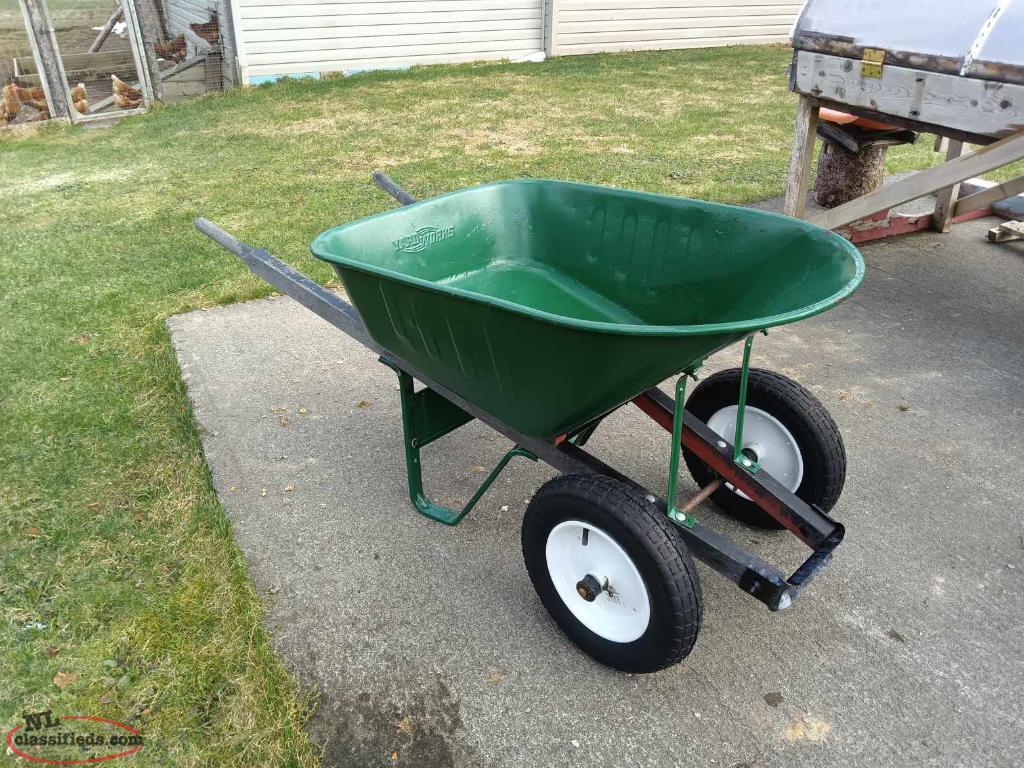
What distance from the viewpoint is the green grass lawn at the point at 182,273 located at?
2127mm

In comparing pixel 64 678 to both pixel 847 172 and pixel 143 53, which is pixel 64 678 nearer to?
pixel 847 172

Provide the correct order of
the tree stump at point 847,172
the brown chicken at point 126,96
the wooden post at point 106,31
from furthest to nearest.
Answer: the wooden post at point 106,31 → the brown chicken at point 126,96 → the tree stump at point 847,172

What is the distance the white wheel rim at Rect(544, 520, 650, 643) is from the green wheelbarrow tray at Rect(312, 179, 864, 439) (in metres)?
0.28

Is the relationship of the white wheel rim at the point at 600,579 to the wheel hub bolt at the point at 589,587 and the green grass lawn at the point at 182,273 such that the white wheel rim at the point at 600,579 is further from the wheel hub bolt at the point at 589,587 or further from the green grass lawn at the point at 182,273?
the green grass lawn at the point at 182,273

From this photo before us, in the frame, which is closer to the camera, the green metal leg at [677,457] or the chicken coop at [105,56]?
the green metal leg at [677,457]

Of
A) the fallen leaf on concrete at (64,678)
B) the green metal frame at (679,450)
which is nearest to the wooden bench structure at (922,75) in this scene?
the green metal frame at (679,450)

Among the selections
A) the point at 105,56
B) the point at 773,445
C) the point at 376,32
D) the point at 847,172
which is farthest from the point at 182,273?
the point at 105,56

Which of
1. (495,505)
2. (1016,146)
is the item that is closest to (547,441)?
(495,505)

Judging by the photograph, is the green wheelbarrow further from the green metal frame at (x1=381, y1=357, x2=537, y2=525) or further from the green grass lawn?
the green grass lawn

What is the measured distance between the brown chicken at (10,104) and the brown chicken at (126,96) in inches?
38.7

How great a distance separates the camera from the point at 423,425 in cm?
259

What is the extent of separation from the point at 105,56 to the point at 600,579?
1134 cm

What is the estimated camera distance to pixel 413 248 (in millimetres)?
2678

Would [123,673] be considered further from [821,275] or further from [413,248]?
[821,275]
